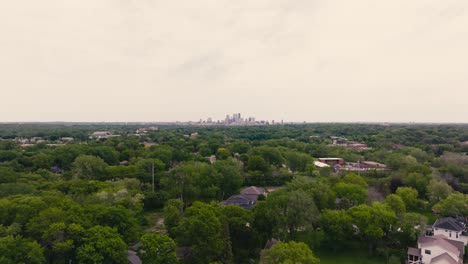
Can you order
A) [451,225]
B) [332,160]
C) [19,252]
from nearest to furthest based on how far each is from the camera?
[19,252] < [451,225] < [332,160]

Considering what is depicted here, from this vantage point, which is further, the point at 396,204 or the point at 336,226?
the point at 396,204

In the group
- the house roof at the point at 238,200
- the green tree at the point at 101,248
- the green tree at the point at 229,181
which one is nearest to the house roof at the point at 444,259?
the house roof at the point at 238,200

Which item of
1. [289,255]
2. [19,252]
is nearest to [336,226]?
[289,255]

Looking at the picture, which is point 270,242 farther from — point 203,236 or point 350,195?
point 350,195

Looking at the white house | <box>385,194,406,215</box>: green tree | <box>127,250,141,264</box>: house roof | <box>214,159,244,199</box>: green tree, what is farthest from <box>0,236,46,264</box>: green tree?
the white house

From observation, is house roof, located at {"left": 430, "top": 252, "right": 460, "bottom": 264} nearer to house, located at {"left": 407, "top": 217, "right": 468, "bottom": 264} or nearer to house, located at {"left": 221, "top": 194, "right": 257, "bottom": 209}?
house, located at {"left": 407, "top": 217, "right": 468, "bottom": 264}

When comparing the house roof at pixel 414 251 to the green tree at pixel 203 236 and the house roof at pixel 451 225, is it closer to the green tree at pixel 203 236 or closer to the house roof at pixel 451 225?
the house roof at pixel 451 225
